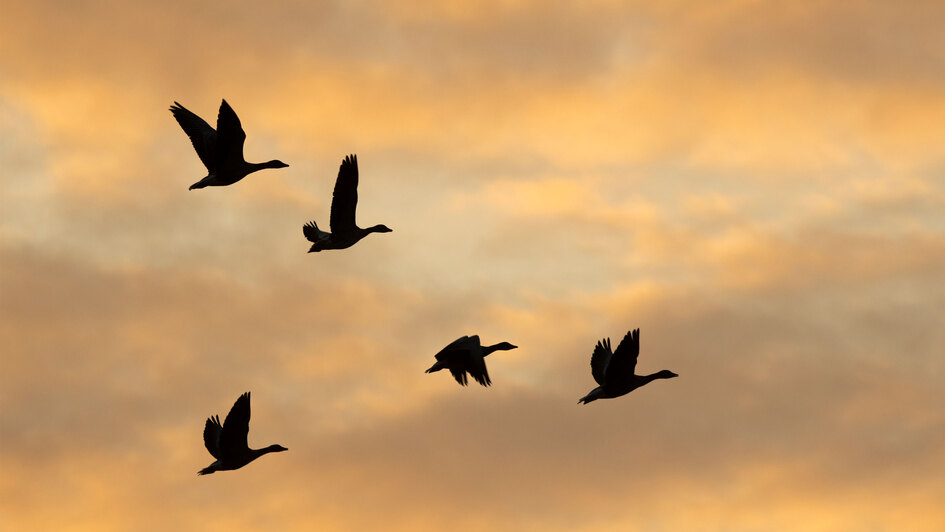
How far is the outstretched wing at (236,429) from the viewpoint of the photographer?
4053cm

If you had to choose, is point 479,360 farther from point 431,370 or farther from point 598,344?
point 598,344

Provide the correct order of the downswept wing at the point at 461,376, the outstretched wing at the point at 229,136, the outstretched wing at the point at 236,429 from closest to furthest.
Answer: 1. the outstretched wing at the point at 236,429
2. the downswept wing at the point at 461,376
3. the outstretched wing at the point at 229,136

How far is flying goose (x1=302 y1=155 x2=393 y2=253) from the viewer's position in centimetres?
4556

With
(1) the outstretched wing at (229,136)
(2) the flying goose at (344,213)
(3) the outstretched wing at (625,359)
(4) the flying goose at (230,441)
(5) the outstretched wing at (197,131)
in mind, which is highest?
(5) the outstretched wing at (197,131)

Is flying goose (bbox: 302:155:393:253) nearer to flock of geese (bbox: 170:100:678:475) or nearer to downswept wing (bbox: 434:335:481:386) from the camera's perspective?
flock of geese (bbox: 170:100:678:475)

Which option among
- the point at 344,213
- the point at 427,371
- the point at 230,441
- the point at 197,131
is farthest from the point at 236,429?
the point at 197,131

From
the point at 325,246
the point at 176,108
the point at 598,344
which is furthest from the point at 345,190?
the point at 598,344

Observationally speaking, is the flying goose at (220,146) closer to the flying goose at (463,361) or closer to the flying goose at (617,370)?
the flying goose at (463,361)

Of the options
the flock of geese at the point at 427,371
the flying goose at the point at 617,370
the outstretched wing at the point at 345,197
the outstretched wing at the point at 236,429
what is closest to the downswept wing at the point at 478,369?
the flock of geese at the point at 427,371

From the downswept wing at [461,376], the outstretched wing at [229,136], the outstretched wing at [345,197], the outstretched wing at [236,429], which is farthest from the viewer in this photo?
the outstretched wing at [345,197]

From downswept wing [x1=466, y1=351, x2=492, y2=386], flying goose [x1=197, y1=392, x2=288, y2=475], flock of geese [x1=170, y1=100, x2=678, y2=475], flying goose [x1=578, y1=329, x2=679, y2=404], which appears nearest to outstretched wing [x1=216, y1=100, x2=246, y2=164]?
flock of geese [x1=170, y1=100, x2=678, y2=475]

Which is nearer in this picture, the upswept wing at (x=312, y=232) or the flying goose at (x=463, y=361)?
the flying goose at (x=463, y=361)

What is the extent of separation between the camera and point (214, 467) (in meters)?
42.5

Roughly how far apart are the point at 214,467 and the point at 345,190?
32.6ft
